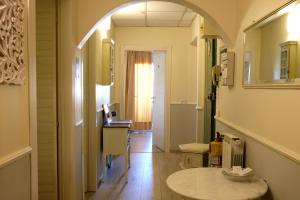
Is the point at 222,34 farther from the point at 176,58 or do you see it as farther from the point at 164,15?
the point at 176,58

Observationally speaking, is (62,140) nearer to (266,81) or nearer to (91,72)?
(91,72)

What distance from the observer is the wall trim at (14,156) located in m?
1.46

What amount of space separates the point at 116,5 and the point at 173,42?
10.9ft

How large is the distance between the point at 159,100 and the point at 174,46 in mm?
1200

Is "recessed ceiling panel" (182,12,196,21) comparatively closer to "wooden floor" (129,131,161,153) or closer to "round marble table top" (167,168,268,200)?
"wooden floor" (129,131,161,153)

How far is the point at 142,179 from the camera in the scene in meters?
4.25

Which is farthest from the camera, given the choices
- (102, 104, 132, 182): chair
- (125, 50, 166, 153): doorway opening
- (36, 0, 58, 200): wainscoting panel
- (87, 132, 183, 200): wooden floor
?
(125, 50, 166, 153): doorway opening

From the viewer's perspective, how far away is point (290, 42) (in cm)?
158

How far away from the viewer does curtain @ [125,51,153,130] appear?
8164 millimetres

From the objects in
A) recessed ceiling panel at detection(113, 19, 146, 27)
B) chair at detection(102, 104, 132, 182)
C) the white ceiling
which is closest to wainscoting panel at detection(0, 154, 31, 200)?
chair at detection(102, 104, 132, 182)

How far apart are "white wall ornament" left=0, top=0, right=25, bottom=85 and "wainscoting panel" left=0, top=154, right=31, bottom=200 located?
0.46 meters

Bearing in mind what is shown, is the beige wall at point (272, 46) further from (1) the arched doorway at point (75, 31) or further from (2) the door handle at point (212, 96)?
(2) the door handle at point (212, 96)

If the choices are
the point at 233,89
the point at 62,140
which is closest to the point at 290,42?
the point at 233,89

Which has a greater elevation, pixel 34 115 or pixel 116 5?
pixel 116 5
